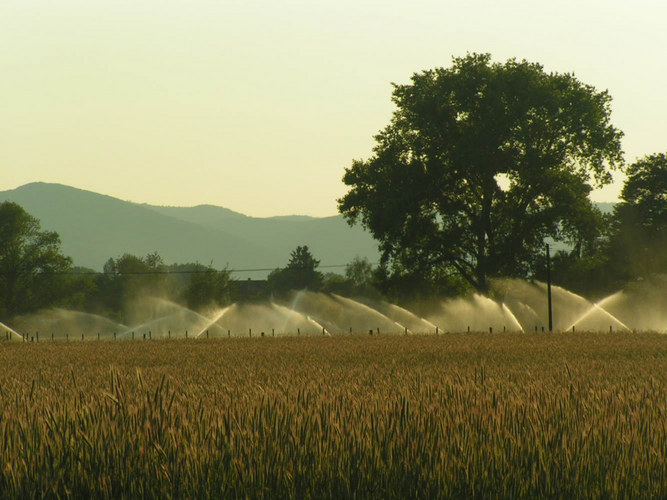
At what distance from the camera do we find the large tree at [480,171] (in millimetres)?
62875

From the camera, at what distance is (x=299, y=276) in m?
170

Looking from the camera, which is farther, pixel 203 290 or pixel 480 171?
pixel 203 290

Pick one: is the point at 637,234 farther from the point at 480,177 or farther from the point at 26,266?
the point at 26,266

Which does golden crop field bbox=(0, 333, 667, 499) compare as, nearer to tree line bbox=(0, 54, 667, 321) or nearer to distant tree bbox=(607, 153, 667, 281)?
tree line bbox=(0, 54, 667, 321)

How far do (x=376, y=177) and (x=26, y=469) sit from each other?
191ft

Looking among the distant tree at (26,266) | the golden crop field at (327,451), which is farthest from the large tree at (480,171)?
the golden crop field at (327,451)

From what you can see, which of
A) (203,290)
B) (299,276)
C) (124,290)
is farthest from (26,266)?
(299,276)

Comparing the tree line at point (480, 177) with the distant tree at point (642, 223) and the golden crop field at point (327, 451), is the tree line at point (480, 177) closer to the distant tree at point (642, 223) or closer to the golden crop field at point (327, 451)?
the distant tree at point (642, 223)

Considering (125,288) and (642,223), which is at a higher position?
(642,223)

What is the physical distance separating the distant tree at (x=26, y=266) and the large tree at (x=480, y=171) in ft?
139

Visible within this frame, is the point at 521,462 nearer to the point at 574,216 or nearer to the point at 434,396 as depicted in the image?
the point at 434,396

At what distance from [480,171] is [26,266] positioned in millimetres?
52730

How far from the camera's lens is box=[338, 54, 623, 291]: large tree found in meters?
62.9

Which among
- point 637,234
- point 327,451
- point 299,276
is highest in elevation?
point 637,234
